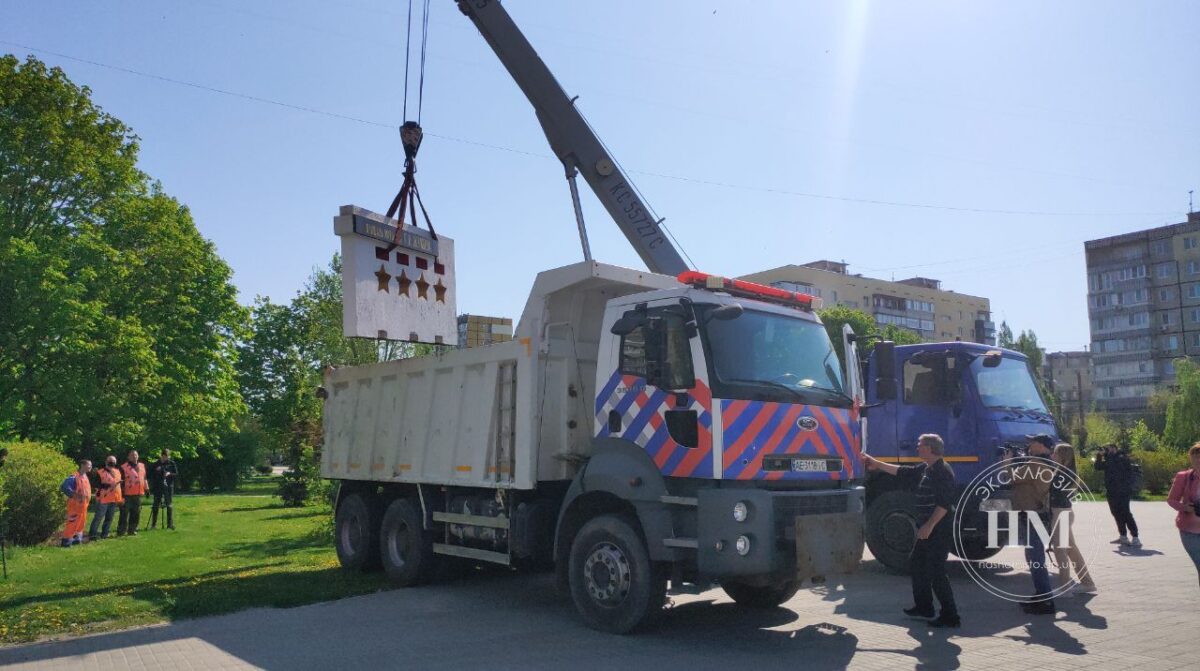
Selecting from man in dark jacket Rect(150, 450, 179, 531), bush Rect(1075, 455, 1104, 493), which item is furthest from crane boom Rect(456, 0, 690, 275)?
bush Rect(1075, 455, 1104, 493)

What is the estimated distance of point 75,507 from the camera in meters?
16.1

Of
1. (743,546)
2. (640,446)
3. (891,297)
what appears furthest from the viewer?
(891,297)

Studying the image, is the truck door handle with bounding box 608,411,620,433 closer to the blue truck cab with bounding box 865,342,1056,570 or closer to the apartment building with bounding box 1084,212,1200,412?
the blue truck cab with bounding box 865,342,1056,570

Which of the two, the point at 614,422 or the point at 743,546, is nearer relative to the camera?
the point at 743,546

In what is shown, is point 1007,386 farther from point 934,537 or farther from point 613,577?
point 613,577

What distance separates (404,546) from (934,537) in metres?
6.22

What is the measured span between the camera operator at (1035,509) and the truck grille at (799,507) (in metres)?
2.44

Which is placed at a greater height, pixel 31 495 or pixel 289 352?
pixel 289 352

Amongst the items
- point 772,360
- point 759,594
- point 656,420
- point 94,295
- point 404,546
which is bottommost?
point 759,594

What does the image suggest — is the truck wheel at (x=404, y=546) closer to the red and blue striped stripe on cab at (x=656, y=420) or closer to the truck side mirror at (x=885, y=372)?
the red and blue striped stripe on cab at (x=656, y=420)

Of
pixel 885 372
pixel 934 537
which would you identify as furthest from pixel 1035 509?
pixel 885 372

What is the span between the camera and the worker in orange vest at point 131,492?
59.2ft

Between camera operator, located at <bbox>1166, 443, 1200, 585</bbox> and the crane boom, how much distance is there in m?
7.71

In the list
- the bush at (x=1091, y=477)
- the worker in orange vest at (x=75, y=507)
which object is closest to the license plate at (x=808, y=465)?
the worker in orange vest at (x=75, y=507)
